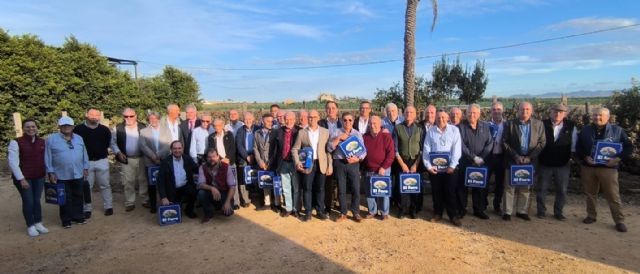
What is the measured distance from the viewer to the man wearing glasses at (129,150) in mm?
6898

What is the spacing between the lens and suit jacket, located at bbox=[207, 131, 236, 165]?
659cm

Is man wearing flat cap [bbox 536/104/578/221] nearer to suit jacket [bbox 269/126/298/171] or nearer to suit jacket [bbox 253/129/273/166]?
suit jacket [bbox 269/126/298/171]

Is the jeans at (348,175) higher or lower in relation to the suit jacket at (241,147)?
lower

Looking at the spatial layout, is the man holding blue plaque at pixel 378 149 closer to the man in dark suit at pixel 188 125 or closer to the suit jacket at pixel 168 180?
the suit jacket at pixel 168 180

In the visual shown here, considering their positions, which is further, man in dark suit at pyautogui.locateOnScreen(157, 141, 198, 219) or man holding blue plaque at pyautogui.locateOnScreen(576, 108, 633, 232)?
man in dark suit at pyautogui.locateOnScreen(157, 141, 198, 219)

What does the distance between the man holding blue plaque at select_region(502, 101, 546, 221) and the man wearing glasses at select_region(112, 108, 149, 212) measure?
6423mm

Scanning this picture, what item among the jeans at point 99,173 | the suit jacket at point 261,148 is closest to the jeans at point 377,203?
the suit jacket at point 261,148

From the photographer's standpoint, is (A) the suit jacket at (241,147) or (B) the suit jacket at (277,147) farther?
(A) the suit jacket at (241,147)

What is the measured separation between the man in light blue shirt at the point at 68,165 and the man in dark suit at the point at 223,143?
81.4 inches

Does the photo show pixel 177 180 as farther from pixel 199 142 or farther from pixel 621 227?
pixel 621 227

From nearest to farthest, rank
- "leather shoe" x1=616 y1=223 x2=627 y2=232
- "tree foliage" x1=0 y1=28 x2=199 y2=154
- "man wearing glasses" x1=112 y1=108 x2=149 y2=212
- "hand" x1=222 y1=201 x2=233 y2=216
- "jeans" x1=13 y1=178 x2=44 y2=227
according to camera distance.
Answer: "leather shoe" x1=616 y1=223 x2=627 y2=232 → "jeans" x1=13 y1=178 x2=44 y2=227 → "hand" x1=222 y1=201 x2=233 y2=216 → "man wearing glasses" x1=112 y1=108 x2=149 y2=212 → "tree foliage" x1=0 y1=28 x2=199 y2=154

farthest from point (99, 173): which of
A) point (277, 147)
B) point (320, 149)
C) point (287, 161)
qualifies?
point (320, 149)

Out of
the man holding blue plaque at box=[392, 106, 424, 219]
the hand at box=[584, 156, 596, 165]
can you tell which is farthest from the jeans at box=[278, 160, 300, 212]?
the hand at box=[584, 156, 596, 165]

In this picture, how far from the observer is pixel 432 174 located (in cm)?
603
